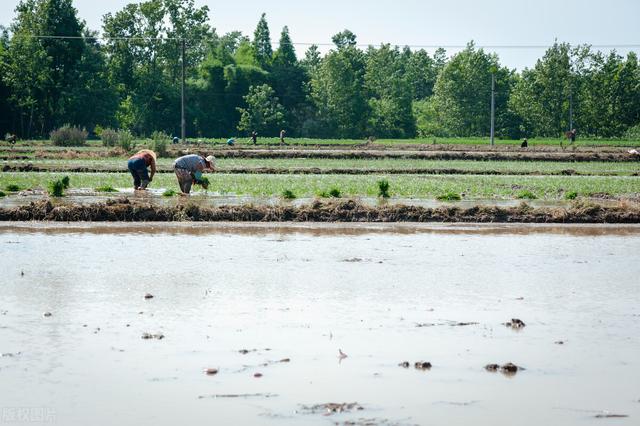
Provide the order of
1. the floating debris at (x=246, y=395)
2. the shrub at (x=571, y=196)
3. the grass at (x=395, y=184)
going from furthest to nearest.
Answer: the grass at (x=395, y=184) → the shrub at (x=571, y=196) → the floating debris at (x=246, y=395)

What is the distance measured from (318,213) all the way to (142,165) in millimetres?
5976

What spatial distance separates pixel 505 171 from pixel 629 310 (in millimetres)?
23765

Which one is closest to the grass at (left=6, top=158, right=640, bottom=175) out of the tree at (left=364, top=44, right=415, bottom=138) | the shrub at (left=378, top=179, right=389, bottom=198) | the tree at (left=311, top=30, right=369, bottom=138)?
the shrub at (left=378, top=179, right=389, bottom=198)

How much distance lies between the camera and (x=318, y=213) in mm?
19781

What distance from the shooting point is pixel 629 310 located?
35.6ft

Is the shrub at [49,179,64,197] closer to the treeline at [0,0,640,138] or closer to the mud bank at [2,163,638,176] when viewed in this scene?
the mud bank at [2,163,638,176]

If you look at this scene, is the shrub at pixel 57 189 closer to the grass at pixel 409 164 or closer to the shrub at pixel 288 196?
the shrub at pixel 288 196

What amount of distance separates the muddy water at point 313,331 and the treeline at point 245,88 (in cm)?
5506

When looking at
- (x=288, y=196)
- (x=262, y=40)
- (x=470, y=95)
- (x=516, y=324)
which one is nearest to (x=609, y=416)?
(x=516, y=324)

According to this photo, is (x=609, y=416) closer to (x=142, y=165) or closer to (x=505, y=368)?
(x=505, y=368)

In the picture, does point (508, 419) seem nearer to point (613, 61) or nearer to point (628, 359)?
point (628, 359)

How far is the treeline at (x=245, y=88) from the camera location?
224ft

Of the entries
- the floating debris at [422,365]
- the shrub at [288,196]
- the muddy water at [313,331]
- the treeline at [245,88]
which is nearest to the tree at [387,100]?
the treeline at [245,88]

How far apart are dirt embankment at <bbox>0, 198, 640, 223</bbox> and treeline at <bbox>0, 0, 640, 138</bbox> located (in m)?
48.7
